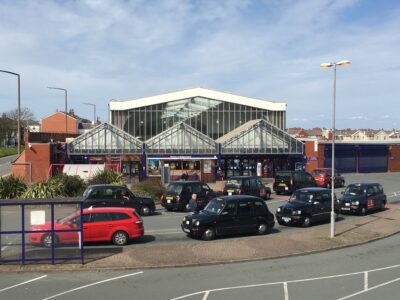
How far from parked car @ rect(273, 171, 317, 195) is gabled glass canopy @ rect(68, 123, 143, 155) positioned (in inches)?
572

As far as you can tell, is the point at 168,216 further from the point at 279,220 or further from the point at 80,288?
the point at 80,288

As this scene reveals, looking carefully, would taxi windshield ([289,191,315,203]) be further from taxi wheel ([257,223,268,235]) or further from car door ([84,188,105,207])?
car door ([84,188,105,207])

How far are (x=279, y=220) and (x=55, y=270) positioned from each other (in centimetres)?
1164

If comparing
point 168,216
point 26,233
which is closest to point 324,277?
point 26,233

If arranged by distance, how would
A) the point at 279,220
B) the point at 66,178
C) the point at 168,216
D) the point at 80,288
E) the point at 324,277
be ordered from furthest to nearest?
1. the point at 66,178
2. the point at 168,216
3. the point at 279,220
4. the point at 324,277
5. the point at 80,288

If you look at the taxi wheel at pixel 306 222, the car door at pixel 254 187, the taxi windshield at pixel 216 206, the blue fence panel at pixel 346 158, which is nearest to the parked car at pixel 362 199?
the taxi wheel at pixel 306 222

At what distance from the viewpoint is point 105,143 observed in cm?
4300

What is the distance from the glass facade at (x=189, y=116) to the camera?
53.2 m

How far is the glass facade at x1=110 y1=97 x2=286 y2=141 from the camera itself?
5319cm

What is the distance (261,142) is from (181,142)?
8.13 m

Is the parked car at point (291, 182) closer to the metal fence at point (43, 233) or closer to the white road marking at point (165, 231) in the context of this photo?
the white road marking at point (165, 231)

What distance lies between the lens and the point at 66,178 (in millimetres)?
28750

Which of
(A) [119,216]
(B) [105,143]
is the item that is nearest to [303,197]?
(A) [119,216]

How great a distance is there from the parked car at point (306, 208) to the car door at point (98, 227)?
867 cm
